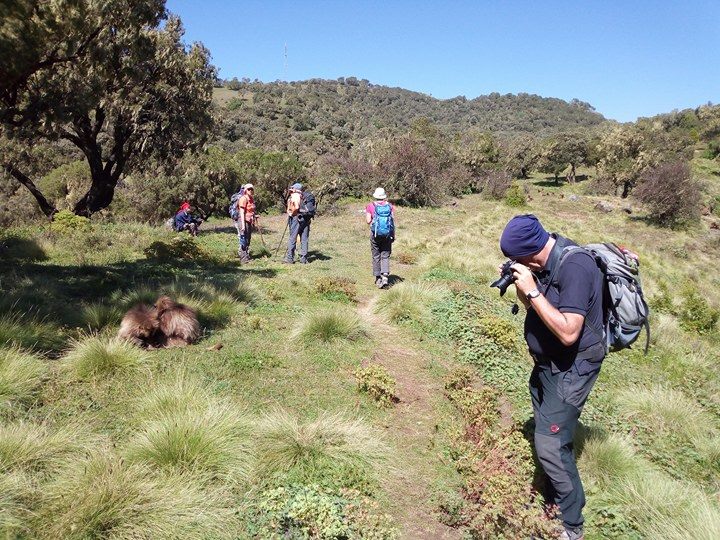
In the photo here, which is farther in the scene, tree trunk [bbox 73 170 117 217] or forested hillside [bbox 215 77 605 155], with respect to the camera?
forested hillside [bbox 215 77 605 155]

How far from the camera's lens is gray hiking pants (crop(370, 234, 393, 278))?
917cm

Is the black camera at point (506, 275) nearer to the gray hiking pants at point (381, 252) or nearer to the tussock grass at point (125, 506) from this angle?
the tussock grass at point (125, 506)

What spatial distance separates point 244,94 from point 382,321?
79.1 metres

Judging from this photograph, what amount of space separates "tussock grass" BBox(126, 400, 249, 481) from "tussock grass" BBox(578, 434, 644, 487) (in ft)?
9.65

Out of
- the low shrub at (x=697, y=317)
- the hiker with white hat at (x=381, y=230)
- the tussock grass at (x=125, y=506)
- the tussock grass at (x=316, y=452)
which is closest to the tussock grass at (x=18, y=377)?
the tussock grass at (x=125, y=506)

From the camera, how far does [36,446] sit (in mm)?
3219

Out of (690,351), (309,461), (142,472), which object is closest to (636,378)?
(690,351)

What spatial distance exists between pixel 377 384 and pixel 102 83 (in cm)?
808

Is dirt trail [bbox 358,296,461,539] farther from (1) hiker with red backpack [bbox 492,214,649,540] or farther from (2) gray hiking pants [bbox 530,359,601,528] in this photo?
(1) hiker with red backpack [bbox 492,214,649,540]

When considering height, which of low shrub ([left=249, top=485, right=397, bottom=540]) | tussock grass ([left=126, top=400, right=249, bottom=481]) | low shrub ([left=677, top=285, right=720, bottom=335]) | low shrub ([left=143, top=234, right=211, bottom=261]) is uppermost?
low shrub ([left=143, top=234, right=211, bottom=261])

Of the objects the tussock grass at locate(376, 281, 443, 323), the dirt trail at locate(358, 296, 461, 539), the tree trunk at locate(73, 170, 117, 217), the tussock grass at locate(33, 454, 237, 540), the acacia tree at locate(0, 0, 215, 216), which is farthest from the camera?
the tree trunk at locate(73, 170, 117, 217)

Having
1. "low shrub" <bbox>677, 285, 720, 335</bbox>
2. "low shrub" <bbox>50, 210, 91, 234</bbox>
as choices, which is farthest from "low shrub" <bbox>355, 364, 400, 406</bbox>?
"low shrub" <bbox>50, 210, 91, 234</bbox>

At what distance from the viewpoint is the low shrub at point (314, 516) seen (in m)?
2.88

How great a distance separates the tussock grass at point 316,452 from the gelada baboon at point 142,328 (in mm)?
2172
